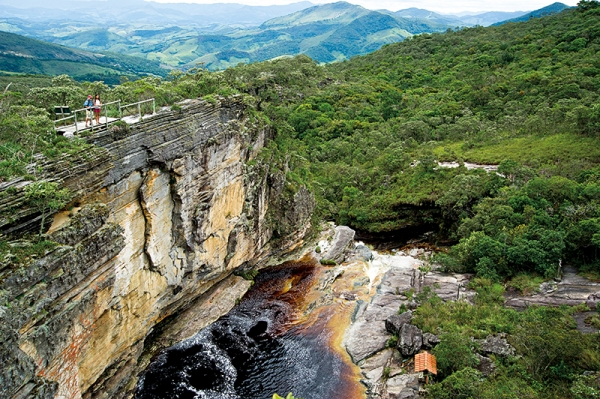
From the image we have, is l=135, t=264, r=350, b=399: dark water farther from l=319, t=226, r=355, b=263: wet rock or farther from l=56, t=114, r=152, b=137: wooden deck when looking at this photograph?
l=56, t=114, r=152, b=137: wooden deck

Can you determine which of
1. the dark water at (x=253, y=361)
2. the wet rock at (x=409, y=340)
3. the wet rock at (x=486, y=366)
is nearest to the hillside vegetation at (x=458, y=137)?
the wet rock at (x=409, y=340)

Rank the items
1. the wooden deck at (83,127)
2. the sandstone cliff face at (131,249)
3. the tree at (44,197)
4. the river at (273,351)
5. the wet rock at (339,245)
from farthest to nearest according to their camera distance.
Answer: the wet rock at (339,245) → the river at (273,351) → the wooden deck at (83,127) → the tree at (44,197) → the sandstone cliff face at (131,249)

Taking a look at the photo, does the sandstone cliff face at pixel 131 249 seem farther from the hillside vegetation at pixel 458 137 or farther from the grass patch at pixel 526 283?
the grass patch at pixel 526 283

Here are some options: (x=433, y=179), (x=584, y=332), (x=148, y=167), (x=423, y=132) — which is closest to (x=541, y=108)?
(x=423, y=132)

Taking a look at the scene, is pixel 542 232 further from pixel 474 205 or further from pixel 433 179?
pixel 433 179

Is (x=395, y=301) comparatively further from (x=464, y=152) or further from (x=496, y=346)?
(x=464, y=152)

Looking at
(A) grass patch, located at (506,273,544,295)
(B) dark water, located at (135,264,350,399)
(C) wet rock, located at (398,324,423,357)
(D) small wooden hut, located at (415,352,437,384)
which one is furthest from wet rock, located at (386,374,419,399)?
(A) grass patch, located at (506,273,544,295)
